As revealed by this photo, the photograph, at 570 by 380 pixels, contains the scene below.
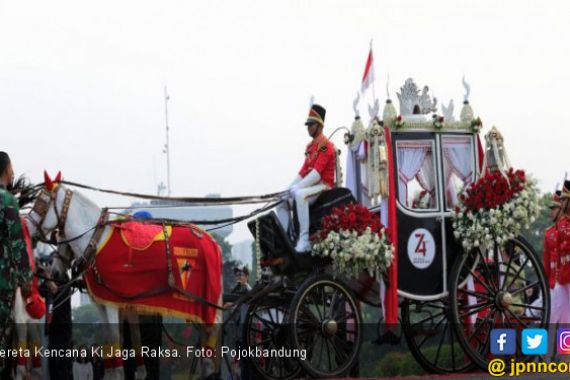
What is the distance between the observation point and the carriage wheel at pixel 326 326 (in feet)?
35.1

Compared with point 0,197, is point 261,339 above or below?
below

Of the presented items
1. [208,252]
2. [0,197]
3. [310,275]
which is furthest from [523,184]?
[0,197]

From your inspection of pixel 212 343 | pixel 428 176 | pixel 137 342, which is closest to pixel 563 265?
pixel 428 176

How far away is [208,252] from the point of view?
1101 centimetres

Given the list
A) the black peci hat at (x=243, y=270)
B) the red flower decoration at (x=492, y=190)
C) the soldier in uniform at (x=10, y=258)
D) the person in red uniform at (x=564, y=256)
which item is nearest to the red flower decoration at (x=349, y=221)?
the red flower decoration at (x=492, y=190)

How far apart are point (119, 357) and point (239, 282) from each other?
3064 millimetres

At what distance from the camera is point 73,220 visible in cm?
1041

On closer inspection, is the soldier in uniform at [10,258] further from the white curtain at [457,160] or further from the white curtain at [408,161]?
the white curtain at [457,160]

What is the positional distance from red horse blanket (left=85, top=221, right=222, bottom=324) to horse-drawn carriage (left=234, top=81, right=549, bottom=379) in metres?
0.55

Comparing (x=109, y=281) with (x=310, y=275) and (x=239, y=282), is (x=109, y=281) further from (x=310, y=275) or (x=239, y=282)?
(x=239, y=282)

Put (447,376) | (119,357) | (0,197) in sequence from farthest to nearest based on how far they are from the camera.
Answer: (447,376), (119,357), (0,197)

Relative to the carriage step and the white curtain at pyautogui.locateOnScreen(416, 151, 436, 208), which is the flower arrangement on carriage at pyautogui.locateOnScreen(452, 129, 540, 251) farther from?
the carriage step

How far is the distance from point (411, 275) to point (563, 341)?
200cm

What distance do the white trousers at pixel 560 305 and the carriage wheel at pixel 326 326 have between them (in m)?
2.59
